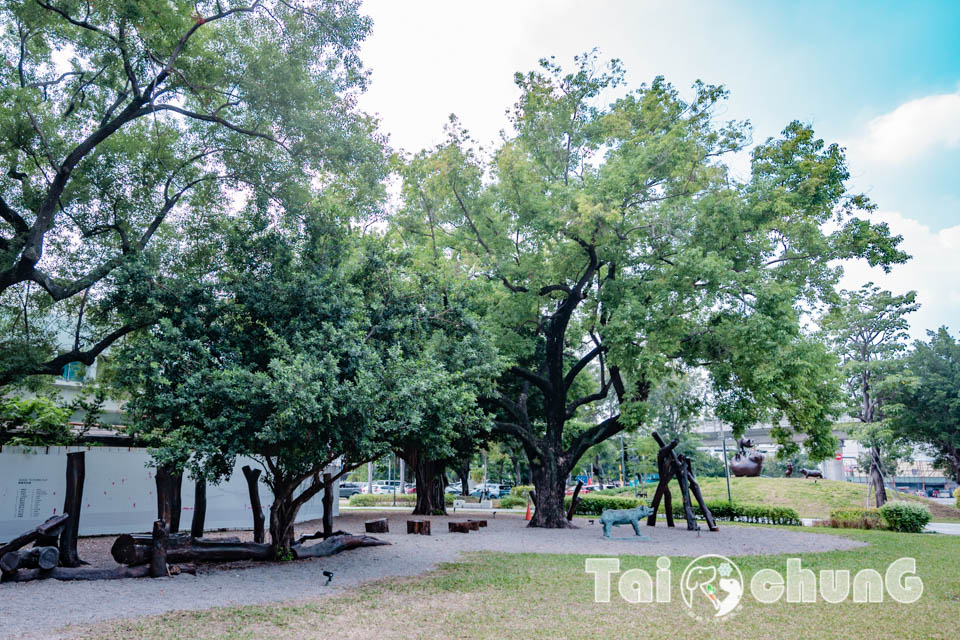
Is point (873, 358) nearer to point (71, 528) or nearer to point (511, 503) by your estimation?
point (511, 503)

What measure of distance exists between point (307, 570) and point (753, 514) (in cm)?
1979

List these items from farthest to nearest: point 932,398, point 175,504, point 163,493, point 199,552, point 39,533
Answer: point 932,398 < point 175,504 < point 163,493 < point 199,552 < point 39,533

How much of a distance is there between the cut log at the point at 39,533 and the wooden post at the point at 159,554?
171 centimetres

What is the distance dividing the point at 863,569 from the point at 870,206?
9.14 meters

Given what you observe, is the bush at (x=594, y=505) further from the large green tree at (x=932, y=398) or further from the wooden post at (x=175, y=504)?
the wooden post at (x=175, y=504)

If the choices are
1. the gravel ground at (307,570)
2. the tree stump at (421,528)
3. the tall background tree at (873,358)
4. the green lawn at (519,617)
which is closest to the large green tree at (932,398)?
the tall background tree at (873,358)

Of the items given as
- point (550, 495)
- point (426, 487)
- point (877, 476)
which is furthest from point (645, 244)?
point (877, 476)

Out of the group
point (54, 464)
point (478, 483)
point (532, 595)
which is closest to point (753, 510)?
point (532, 595)

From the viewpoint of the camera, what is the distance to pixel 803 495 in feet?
108

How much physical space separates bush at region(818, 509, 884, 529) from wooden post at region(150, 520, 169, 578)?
859 inches

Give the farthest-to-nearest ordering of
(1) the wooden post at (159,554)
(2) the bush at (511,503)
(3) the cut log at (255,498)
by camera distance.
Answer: (2) the bush at (511,503) < (3) the cut log at (255,498) < (1) the wooden post at (159,554)

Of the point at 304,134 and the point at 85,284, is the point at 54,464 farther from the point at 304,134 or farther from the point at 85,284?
the point at 304,134

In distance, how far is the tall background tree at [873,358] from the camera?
29422mm

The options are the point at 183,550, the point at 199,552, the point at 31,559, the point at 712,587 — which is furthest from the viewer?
the point at 199,552
